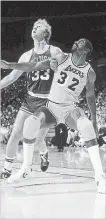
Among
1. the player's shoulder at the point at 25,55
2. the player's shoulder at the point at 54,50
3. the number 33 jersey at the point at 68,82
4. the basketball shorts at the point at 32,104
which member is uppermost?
the player's shoulder at the point at 54,50

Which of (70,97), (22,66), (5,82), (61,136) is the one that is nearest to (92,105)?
(70,97)

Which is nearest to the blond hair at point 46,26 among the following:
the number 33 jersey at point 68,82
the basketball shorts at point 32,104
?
the number 33 jersey at point 68,82

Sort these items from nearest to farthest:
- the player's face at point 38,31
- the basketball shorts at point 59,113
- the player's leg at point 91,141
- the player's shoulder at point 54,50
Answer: the player's leg at point 91,141
the basketball shorts at point 59,113
the player's shoulder at point 54,50
the player's face at point 38,31

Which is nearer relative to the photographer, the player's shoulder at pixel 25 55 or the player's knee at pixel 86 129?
the player's knee at pixel 86 129

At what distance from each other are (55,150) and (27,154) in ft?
1.32

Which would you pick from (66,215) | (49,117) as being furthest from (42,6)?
(66,215)

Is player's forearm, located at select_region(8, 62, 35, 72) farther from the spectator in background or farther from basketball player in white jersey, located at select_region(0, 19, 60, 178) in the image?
the spectator in background

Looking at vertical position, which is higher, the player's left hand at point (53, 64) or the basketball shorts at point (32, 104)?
the player's left hand at point (53, 64)

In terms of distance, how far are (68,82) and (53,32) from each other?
586mm

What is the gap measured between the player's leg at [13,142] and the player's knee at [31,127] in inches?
2.7

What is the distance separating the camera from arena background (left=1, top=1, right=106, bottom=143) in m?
3.45

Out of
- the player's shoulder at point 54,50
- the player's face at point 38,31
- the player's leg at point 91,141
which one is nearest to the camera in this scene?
the player's leg at point 91,141

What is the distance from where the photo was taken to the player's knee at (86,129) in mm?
3097

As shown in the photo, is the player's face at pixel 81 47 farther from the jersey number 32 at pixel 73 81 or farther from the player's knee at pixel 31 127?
the player's knee at pixel 31 127
